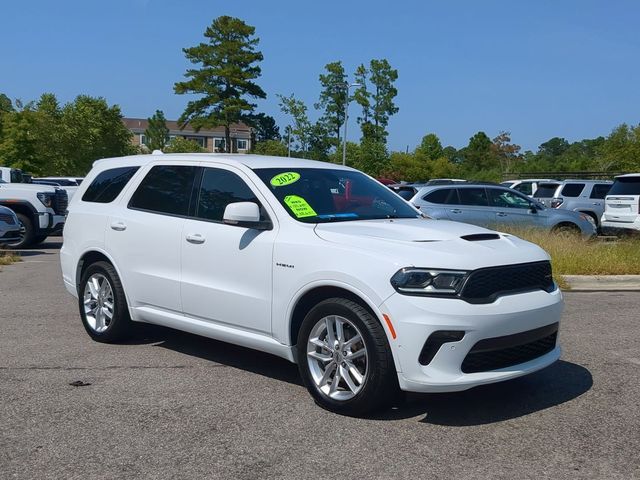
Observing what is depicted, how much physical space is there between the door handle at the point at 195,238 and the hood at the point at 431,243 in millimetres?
1110

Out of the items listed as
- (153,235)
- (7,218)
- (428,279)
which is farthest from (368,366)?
(7,218)

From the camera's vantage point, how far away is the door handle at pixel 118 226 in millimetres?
6426

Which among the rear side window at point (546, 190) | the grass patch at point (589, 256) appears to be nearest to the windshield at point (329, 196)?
the grass patch at point (589, 256)

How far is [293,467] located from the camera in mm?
3871

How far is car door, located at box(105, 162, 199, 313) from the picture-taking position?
5.95 metres

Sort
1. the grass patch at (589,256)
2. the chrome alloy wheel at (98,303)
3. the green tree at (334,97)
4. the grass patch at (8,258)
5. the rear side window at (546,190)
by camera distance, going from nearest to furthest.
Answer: the chrome alloy wheel at (98,303) → the grass patch at (589,256) → the grass patch at (8,258) → the rear side window at (546,190) → the green tree at (334,97)

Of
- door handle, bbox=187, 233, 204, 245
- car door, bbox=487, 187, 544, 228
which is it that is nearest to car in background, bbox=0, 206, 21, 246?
door handle, bbox=187, 233, 204, 245

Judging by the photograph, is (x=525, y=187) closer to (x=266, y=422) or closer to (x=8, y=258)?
(x=8, y=258)

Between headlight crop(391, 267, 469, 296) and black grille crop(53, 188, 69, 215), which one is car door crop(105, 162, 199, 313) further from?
black grille crop(53, 188, 69, 215)

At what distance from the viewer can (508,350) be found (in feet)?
15.1

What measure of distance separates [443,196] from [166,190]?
1022 centimetres

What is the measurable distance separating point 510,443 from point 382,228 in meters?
1.73

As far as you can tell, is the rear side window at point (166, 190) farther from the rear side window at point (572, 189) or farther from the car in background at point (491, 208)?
the rear side window at point (572, 189)

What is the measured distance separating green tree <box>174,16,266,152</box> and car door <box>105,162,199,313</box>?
174 feet
